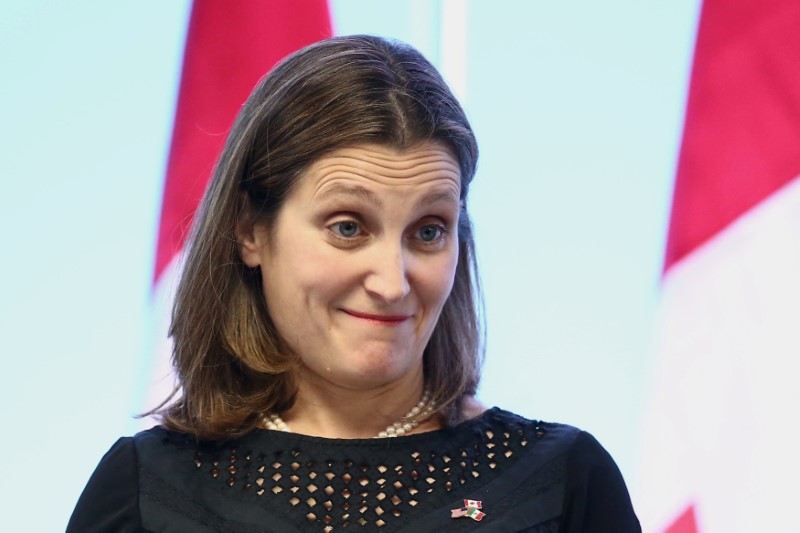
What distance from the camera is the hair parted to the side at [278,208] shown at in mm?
1530

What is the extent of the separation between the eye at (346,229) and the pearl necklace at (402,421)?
1.00 feet

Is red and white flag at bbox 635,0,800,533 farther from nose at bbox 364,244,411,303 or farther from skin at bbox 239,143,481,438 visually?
nose at bbox 364,244,411,303

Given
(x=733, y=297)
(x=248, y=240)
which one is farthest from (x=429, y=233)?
(x=733, y=297)

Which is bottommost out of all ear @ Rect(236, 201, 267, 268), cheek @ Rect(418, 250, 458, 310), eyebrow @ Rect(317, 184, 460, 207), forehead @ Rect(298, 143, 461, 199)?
cheek @ Rect(418, 250, 458, 310)

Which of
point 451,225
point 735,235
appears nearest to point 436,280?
point 451,225

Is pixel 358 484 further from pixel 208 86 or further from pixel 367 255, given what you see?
pixel 208 86

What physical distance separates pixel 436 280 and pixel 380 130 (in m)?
0.20

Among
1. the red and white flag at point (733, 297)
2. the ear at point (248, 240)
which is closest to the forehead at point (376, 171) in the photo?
the ear at point (248, 240)

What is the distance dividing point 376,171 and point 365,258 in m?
0.11

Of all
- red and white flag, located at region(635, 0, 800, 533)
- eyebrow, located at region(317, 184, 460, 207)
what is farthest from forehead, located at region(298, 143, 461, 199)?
red and white flag, located at region(635, 0, 800, 533)

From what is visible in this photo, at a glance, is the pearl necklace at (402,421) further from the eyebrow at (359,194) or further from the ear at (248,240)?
the eyebrow at (359,194)

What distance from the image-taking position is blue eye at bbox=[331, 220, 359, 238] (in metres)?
1.50

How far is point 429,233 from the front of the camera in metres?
1.54

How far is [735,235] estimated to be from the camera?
2176mm
